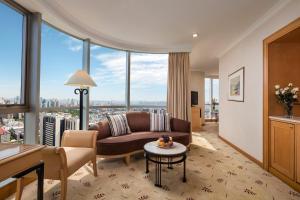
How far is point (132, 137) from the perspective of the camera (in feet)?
10.9

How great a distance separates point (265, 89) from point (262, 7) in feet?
4.17

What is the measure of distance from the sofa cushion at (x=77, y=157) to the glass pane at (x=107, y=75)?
1819 mm

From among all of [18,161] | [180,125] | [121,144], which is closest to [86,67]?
[121,144]

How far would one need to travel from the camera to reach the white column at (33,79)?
8.83 ft

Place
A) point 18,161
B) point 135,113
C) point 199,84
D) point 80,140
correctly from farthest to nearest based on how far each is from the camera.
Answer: point 199,84
point 135,113
point 80,140
point 18,161

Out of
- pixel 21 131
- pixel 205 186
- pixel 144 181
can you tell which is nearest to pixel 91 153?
pixel 144 181

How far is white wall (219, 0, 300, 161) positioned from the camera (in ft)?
8.53

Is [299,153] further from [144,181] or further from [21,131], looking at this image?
[21,131]

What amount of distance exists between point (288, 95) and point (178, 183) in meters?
2.06

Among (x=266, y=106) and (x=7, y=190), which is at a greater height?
(x=266, y=106)

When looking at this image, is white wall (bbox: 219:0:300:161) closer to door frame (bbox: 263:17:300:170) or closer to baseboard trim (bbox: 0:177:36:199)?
door frame (bbox: 263:17:300:170)

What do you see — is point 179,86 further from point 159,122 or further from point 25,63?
point 25,63

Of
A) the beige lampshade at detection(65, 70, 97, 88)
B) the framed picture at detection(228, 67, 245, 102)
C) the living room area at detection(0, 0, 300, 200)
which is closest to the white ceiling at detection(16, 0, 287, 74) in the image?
the living room area at detection(0, 0, 300, 200)

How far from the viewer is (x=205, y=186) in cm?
232
